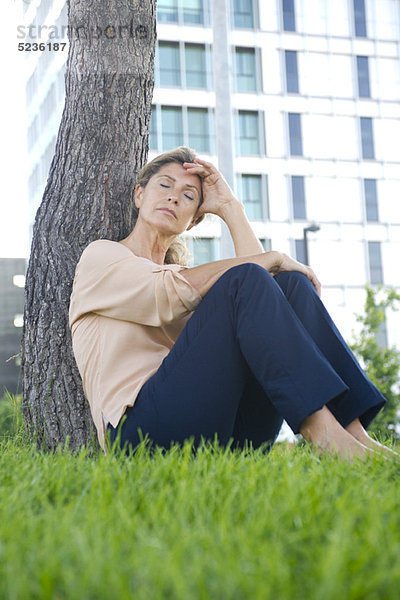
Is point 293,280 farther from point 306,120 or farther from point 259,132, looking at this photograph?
point 306,120

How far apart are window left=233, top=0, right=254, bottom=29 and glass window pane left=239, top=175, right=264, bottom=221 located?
6327 mm

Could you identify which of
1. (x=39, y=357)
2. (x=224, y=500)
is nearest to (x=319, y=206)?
(x=39, y=357)

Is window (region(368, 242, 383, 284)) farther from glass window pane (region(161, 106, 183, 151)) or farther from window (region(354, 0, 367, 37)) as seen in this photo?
window (region(354, 0, 367, 37))

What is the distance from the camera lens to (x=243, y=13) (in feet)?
98.2

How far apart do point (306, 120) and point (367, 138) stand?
284 centimetres

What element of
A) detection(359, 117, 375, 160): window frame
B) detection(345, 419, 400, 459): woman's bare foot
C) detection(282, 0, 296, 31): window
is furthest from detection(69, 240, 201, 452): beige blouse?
detection(282, 0, 296, 31): window

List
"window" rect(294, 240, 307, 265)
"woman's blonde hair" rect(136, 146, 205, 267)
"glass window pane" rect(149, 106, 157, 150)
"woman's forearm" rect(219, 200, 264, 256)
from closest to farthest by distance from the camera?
"woman's blonde hair" rect(136, 146, 205, 267), "woman's forearm" rect(219, 200, 264, 256), "glass window pane" rect(149, 106, 157, 150), "window" rect(294, 240, 307, 265)

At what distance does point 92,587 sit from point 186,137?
27.3 m

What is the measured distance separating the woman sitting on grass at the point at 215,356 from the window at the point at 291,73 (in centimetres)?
2782

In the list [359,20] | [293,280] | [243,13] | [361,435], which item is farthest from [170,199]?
[359,20]

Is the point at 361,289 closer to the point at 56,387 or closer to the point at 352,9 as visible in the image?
the point at 352,9

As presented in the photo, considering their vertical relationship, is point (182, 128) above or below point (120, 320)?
above

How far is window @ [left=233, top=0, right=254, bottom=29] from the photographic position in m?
29.8

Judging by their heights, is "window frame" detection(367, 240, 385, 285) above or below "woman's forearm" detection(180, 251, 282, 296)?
above
